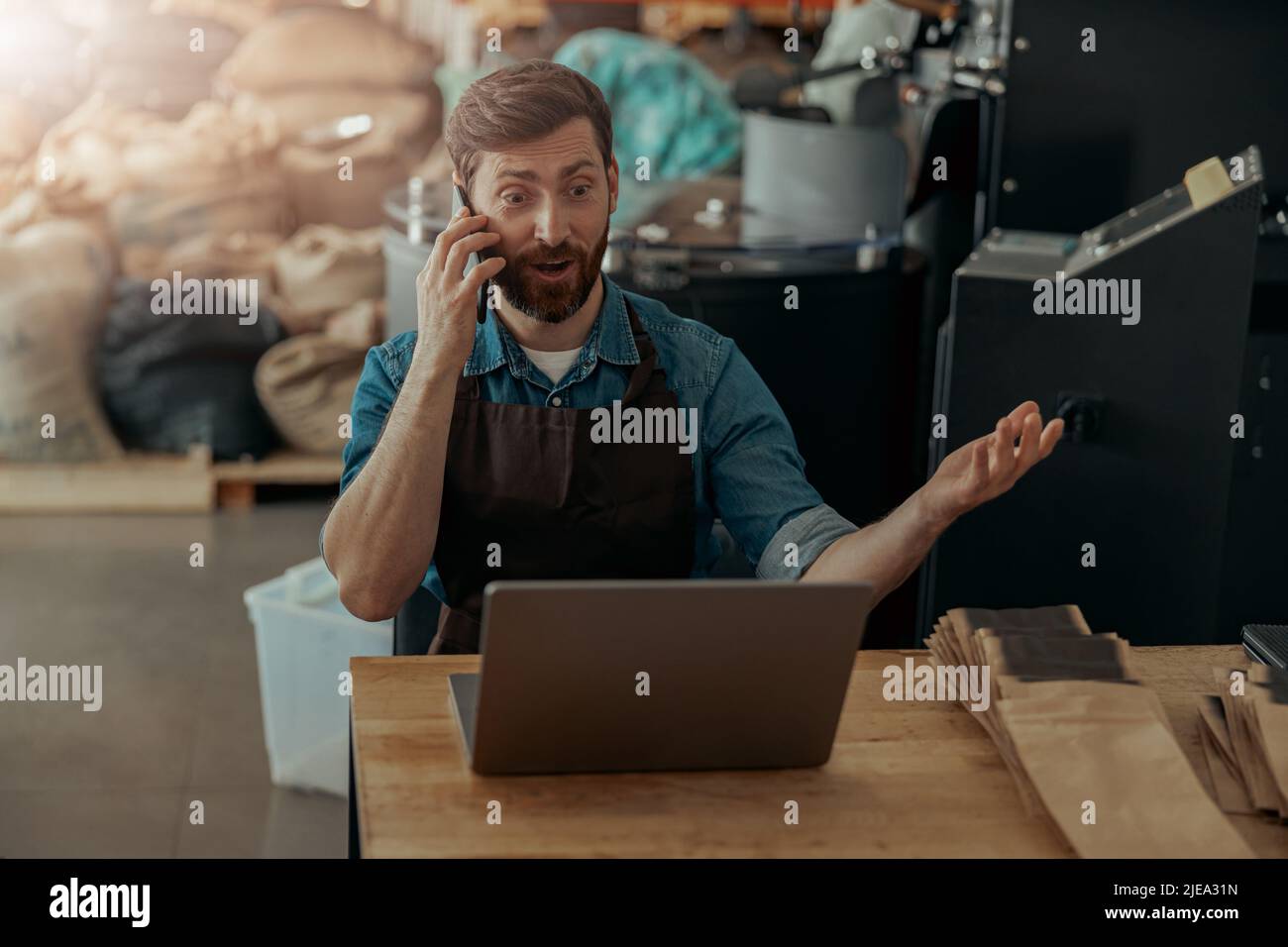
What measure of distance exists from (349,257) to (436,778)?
11.0 ft

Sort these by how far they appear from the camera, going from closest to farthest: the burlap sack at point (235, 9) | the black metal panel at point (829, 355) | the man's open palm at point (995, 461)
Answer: the man's open palm at point (995, 461), the black metal panel at point (829, 355), the burlap sack at point (235, 9)

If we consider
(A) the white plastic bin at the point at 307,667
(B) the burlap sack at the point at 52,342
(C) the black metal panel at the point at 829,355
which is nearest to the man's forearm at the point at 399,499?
(A) the white plastic bin at the point at 307,667

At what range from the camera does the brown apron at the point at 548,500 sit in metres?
1.94

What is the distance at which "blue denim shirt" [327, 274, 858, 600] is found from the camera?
6.48 ft

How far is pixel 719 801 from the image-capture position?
1388 millimetres

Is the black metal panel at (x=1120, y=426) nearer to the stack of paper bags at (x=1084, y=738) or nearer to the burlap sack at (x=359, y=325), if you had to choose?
the stack of paper bags at (x=1084, y=738)

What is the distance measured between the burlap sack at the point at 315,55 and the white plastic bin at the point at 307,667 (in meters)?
2.62

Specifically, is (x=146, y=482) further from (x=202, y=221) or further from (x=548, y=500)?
(x=548, y=500)

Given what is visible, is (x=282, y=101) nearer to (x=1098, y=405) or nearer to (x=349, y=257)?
(x=349, y=257)

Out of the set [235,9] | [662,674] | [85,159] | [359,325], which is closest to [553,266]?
[662,674]

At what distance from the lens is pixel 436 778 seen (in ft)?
4.60

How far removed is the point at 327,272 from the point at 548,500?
280 centimetres

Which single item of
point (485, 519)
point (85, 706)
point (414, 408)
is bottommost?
point (85, 706)
